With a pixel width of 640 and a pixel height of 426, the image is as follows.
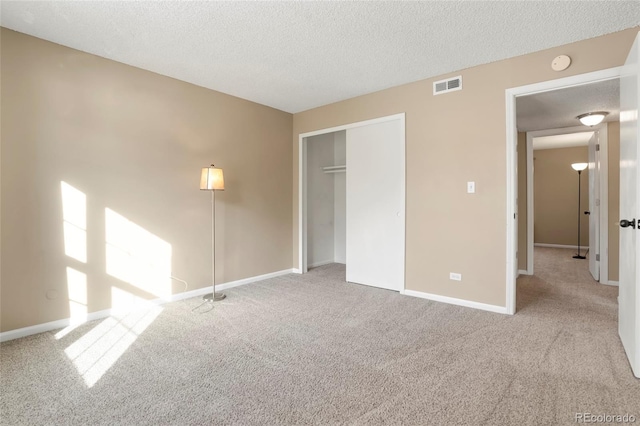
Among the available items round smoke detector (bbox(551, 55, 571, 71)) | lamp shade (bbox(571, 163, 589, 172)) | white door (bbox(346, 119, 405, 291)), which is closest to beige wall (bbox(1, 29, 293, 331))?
white door (bbox(346, 119, 405, 291))

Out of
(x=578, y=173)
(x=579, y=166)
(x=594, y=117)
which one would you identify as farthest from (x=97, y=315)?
(x=578, y=173)

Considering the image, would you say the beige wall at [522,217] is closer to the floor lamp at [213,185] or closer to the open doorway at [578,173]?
the open doorway at [578,173]

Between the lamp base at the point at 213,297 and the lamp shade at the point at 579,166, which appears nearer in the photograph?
the lamp base at the point at 213,297

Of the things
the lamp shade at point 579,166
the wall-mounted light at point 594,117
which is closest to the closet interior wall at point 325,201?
the wall-mounted light at point 594,117

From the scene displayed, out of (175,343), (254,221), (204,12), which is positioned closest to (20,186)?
(175,343)

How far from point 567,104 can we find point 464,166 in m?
1.86

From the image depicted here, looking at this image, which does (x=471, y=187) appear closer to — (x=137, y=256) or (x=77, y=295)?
(x=137, y=256)

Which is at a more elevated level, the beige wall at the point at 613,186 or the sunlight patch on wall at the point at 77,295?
the beige wall at the point at 613,186

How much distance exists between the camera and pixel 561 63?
111 inches

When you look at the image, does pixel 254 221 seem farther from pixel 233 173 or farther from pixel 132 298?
pixel 132 298

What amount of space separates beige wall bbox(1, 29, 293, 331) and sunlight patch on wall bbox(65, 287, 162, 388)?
0.77 ft

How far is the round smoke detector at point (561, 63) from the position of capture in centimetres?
278

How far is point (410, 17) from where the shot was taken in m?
2.38

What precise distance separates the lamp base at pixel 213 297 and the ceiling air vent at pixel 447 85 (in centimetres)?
343
